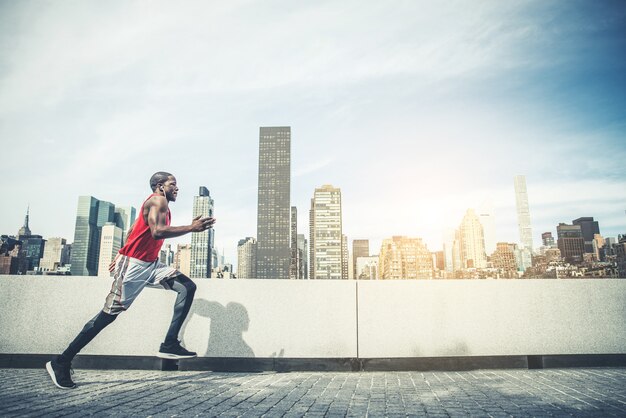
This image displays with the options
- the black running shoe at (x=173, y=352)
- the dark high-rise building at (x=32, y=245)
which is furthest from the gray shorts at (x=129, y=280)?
the dark high-rise building at (x=32, y=245)

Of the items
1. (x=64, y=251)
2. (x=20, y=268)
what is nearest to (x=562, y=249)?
(x=20, y=268)

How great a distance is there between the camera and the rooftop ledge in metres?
4.82

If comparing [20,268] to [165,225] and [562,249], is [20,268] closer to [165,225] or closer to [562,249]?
[165,225]

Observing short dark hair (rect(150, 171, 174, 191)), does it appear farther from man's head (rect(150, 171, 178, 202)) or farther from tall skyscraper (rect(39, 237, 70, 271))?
tall skyscraper (rect(39, 237, 70, 271))

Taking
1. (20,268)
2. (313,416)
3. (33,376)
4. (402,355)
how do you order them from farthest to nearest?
(20,268)
(402,355)
(33,376)
(313,416)

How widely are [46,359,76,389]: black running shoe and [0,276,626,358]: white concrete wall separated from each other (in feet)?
3.45

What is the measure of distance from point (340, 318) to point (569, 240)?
674 ft

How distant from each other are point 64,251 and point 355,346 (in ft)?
703

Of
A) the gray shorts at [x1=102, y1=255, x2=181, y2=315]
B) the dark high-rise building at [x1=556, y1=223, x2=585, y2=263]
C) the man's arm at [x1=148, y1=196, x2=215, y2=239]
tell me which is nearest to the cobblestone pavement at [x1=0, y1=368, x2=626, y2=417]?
the gray shorts at [x1=102, y1=255, x2=181, y2=315]

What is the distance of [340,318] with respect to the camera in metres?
4.90

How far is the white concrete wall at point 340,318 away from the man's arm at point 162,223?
3.70 feet

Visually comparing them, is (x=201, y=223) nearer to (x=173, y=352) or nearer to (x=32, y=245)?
(x=173, y=352)

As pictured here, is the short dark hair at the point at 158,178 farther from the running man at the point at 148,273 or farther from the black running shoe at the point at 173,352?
the black running shoe at the point at 173,352

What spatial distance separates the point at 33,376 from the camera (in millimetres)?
4375
